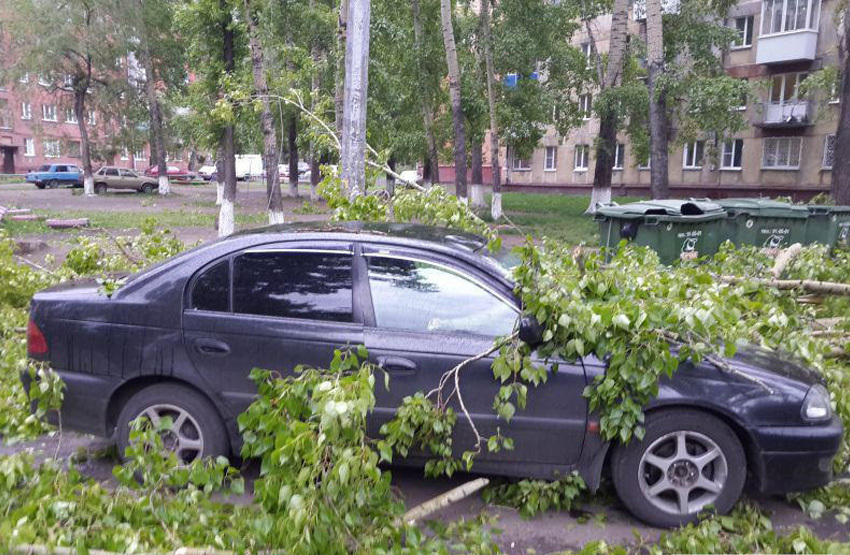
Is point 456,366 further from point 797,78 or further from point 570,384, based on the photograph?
Result: point 797,78

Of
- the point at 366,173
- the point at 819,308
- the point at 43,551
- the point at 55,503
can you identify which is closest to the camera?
the point at 43,551

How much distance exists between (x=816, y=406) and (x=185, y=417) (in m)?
3.65

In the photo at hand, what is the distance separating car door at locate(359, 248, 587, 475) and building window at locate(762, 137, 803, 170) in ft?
108

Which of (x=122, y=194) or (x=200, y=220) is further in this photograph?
(x=122, y=194)

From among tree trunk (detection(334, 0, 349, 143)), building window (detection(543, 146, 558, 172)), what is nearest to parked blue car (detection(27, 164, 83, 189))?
building window (detection(543, 146, 558, 172))

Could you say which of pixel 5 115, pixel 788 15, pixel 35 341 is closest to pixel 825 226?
pixel 35 341

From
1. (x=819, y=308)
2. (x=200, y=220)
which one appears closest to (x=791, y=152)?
(x=200, y=220)

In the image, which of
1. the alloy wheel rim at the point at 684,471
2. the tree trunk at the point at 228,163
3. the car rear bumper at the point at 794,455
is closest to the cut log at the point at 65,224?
the tree trunk at the point at 228,163

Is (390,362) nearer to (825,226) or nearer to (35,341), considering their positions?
(35,341)

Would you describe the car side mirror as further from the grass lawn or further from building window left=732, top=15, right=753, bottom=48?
building window left=732, top=15, right=753, bottom=48

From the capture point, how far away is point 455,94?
20453mm

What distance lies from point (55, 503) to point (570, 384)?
2721 millimetres

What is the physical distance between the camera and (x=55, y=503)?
134 inches

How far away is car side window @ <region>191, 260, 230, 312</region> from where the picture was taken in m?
4.25
